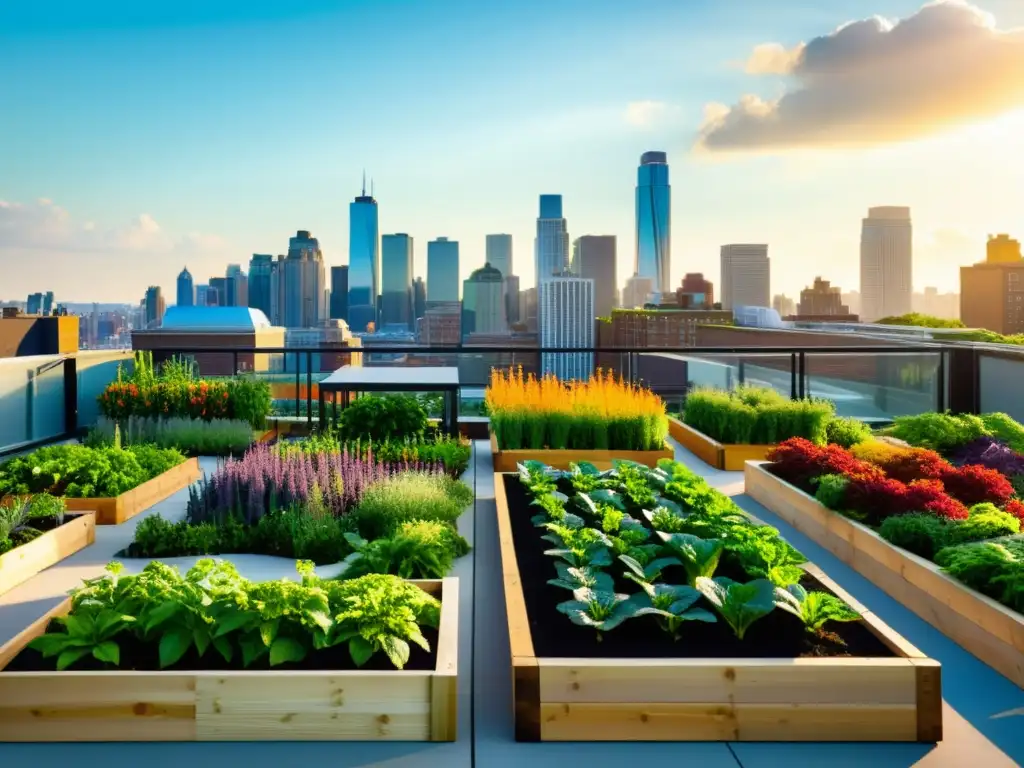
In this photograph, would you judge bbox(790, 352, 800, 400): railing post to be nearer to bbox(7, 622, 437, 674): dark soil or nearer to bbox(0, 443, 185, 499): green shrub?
bbox(0, 443, 185, 499): green shrub

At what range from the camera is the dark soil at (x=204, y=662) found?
268 centimetres

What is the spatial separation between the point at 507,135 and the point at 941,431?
14845mm

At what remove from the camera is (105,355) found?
31.6ft

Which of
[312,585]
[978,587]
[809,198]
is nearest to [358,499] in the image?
[312,585]

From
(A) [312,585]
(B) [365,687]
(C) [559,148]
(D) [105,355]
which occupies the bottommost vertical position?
(B) [365,687]

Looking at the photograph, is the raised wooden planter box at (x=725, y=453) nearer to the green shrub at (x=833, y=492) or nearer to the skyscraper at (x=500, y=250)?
the green shrub at (x=833, y=492)

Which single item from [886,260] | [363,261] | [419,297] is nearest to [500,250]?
[419,297]

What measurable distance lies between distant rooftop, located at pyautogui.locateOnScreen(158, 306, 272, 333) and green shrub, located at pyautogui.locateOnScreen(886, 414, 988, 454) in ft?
55.4

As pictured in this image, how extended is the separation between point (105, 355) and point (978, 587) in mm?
8669

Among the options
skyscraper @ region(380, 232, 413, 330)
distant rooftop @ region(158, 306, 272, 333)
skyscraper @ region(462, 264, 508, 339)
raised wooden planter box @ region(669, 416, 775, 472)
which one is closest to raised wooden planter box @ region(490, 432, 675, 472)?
raised wooden planter box @ region(669, 416, 775, 472)

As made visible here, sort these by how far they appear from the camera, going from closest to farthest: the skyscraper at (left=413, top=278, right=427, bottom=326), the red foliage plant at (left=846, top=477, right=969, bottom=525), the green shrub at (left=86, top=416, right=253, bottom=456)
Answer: the red foliage plant at (left=846, top=477, right=969, bottom=525) → the green shrub at (left=86, top=416, right=253, bottom=456) → the skyscraper at (left=413, top=278, right=427, bottom=326)

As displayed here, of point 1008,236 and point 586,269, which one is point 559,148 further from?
point 1008,236

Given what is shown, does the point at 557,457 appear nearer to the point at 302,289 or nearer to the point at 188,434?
the point at 188,434

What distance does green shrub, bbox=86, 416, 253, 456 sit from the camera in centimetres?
808
